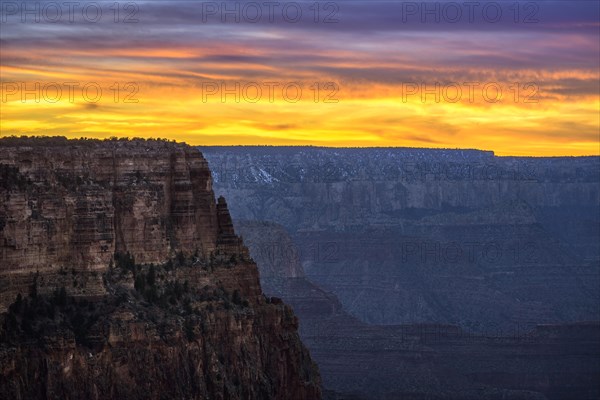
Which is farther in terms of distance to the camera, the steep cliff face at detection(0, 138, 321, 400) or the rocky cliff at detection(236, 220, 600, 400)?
the rocky cliff at detection(236, 220, 600, 400)

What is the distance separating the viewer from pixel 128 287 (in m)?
77.3

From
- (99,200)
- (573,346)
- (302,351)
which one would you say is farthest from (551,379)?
(99,200)

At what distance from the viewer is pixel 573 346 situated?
19625cm

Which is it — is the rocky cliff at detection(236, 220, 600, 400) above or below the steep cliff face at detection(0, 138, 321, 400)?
below

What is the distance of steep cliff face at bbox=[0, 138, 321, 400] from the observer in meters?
72.4

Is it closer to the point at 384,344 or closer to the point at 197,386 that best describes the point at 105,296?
the point at 197,386

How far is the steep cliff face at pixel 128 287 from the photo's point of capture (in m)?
72.4

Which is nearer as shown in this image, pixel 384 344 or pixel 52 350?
pixel 52 350

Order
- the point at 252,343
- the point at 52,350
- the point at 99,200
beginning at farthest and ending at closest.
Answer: the point at 252,343 → the point at 99,200 → the point at 52,350

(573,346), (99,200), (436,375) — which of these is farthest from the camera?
(573,346)

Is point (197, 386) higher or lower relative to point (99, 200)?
lower

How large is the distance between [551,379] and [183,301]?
→ 11330 cm

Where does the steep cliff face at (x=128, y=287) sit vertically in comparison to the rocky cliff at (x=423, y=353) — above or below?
above

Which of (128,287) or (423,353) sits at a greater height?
(128,287)
